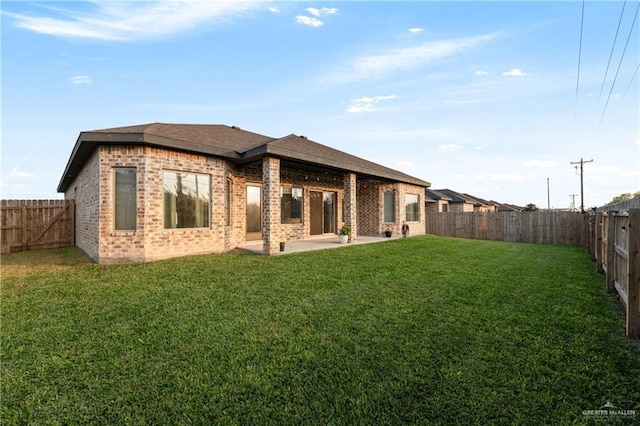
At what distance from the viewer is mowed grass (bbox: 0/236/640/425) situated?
217cm

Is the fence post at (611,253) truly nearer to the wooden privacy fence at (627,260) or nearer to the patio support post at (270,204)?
the wooden privacy fence at (627,260)

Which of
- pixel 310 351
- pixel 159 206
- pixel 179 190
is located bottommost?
pixel 310 351

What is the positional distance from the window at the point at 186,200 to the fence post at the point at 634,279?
909 centimetres

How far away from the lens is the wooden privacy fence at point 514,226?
13539 mm

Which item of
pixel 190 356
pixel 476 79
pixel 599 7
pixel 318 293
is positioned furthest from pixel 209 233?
pixel 599 7

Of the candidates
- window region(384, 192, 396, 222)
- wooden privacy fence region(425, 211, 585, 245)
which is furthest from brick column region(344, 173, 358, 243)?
wooden privacy fence region(425, 211, 585, 245)

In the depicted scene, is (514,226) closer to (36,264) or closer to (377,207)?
(377,207)

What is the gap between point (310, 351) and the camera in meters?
→ 2.99

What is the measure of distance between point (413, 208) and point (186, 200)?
12208 mm

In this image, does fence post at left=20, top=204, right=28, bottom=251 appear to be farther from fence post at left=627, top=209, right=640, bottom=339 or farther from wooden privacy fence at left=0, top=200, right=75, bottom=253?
fence post at left=627, top=209, right=640, bottom=339

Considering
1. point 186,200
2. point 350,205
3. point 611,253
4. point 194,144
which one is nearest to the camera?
point 611,253

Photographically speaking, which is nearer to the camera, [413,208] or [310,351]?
[310,351]

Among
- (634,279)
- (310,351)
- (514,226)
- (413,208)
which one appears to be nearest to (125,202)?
(310,351)

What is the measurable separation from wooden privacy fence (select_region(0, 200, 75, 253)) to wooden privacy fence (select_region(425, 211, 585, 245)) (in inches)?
752
